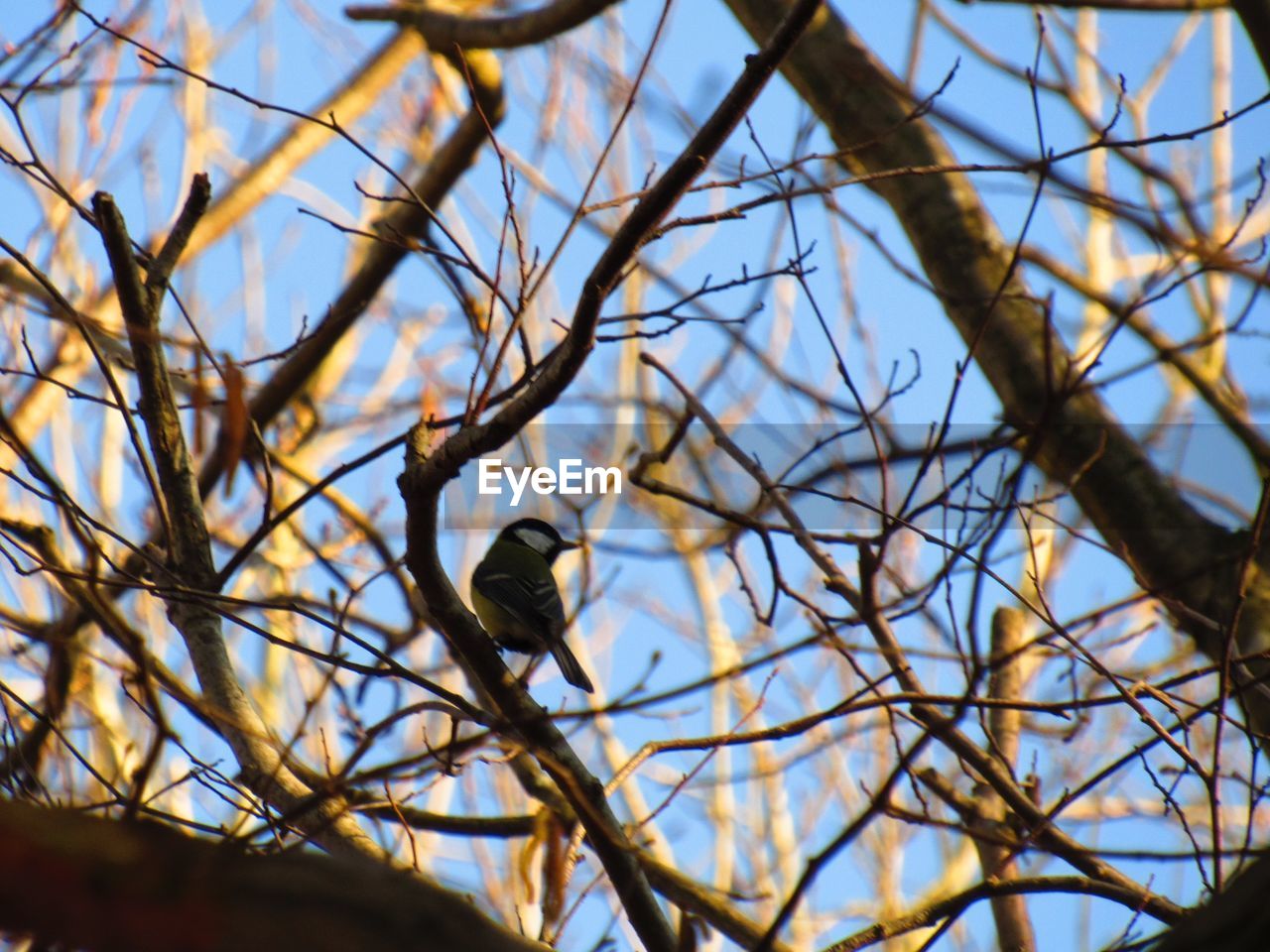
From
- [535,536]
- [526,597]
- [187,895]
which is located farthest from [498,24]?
[187,895]

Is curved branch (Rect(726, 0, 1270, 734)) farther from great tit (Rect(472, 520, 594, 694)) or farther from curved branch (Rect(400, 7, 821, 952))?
great tit (Rect(472, 520, 594, 694))

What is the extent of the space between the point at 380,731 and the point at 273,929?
0.65 meters

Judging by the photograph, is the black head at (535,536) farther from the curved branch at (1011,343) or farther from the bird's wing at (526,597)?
the curved branch at (1011,343)

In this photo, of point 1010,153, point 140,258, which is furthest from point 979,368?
point 140,258

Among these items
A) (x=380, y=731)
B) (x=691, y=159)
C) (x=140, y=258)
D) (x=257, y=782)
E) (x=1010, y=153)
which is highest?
(x=1010, y=153)

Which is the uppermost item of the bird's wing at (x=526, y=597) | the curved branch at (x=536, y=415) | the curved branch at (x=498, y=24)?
the curved branch at (x=498, y=24)

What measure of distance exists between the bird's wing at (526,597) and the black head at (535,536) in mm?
806

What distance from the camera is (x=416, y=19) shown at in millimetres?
4996

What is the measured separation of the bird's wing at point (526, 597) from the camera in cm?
492

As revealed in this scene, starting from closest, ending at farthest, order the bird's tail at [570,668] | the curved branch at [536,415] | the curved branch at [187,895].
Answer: the curved branch at [187,895] < the curved branch at [536,415] < the bird's tail at [570,668]

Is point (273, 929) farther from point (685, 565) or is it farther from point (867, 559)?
point (685, 565)

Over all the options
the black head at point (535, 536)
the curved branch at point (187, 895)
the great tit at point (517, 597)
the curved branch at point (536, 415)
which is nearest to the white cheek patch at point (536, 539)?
the black head at point (535, 536)

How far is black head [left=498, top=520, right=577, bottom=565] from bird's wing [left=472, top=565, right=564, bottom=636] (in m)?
0.81

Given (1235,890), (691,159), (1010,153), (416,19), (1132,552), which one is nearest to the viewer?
(1235,890)
